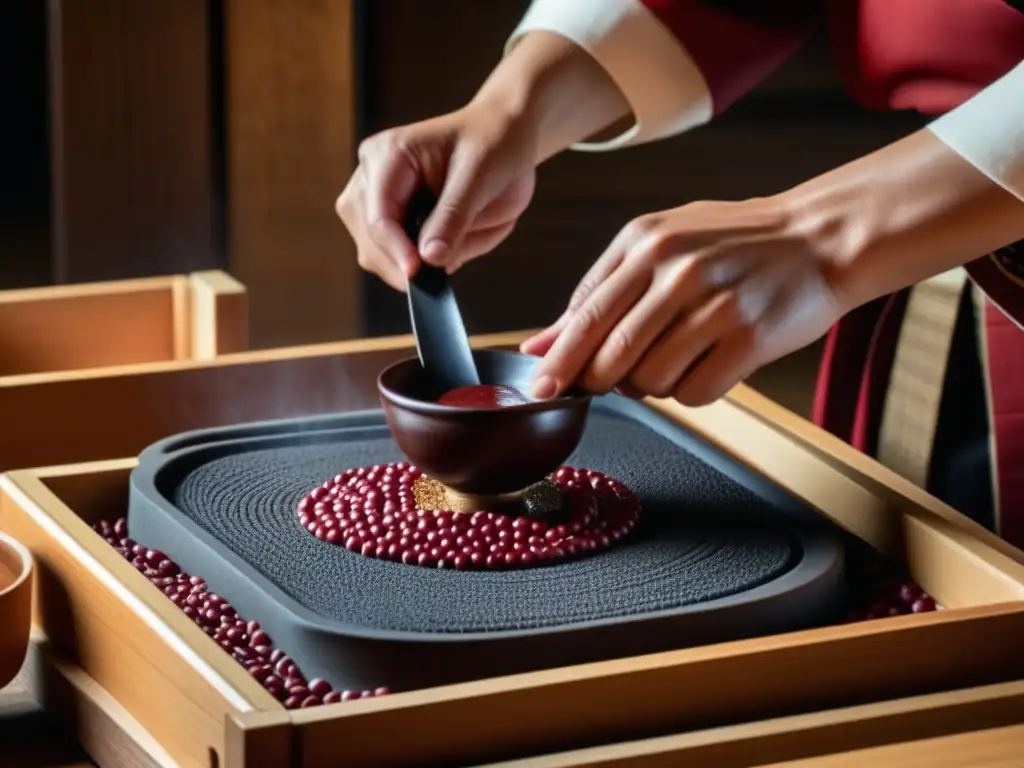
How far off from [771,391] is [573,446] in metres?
1.70

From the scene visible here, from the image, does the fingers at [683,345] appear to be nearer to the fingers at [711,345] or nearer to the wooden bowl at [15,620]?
the fingers at [711,345]

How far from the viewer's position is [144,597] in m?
1.00

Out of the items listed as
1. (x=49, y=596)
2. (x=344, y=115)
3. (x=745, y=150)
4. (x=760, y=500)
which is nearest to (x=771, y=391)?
(x=745, y=150)

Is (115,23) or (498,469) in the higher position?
(115,23)

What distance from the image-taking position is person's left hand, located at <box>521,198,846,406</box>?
109 centimetres

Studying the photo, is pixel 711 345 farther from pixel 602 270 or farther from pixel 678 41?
pixel 678 41

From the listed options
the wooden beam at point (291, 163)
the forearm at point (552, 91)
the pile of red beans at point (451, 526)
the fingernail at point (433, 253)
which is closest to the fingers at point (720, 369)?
the pile of red beans at point (451, 526)

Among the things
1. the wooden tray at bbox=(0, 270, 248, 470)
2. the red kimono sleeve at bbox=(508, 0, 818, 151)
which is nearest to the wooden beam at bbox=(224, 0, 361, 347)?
the wooden tray at bbox=(0, 270, 248, 470)

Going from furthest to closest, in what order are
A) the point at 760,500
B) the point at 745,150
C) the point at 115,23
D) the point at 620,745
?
the point at 745,150
the point at 115,23
the point at 760,500
the point at 620,745

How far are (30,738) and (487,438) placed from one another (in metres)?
0.32

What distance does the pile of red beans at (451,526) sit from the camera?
1.10 m

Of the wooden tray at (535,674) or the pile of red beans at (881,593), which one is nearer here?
the wooden tray at (535,674)

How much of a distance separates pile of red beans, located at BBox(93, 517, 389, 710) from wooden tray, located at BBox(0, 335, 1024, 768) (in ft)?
0.15

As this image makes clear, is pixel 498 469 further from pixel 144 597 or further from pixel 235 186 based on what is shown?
pixel 235 186
